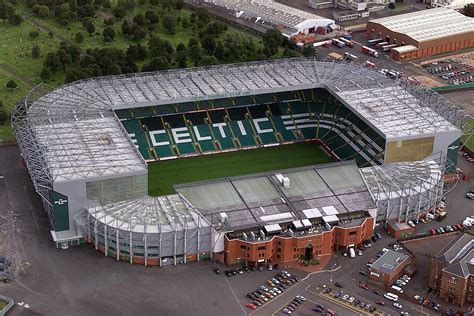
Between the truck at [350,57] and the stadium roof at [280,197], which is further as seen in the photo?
the truck at [350,57]

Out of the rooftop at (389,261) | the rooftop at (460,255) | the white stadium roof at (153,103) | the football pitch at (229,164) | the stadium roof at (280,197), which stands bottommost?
the football pitch at (229,164)

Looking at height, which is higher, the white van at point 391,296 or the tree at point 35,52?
the tree at point 35,52

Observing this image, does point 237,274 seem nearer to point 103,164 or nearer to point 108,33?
point 103,164

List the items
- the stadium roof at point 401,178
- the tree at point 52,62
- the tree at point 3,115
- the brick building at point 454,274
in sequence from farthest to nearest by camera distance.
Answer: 1. the tree at point 52,62
2. the tree at point 3,115
3. the stadium roof at point 401,178
4. the brick building at point 454,274

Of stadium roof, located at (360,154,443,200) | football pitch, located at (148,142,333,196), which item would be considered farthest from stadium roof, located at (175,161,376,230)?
football pitch, located at (148,142,333,196)

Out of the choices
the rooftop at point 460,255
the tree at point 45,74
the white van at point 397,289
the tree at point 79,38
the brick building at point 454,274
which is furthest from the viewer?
the tree at point 79,38

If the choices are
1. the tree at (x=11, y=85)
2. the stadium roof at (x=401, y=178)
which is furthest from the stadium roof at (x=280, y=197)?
the tree at (x=11, y=85)

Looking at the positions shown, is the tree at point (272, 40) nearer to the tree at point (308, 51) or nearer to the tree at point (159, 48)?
the tree at point (308, 51)
